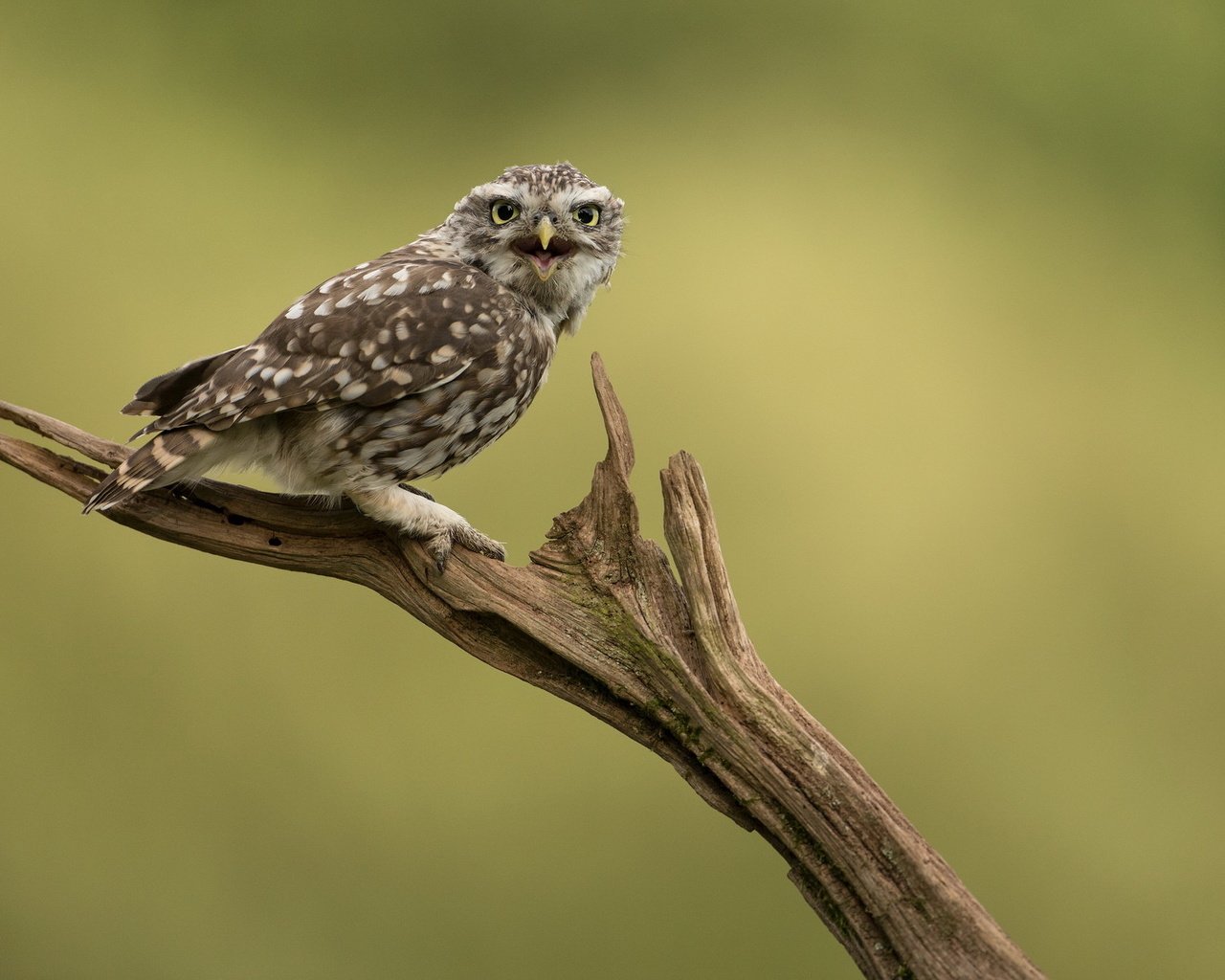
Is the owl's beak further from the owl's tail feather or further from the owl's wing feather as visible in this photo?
the owl's tail feather

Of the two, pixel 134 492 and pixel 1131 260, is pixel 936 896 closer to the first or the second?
pixel 134 492

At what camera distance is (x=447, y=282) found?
8.36 feet

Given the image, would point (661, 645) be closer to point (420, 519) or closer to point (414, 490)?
point (420, 519)

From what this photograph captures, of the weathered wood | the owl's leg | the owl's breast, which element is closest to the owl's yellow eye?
the owl's breast

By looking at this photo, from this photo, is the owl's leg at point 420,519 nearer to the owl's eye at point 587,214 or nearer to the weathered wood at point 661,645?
the weathered wood at point 661,645

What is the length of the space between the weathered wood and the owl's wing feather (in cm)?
28

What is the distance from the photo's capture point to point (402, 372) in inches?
97.3

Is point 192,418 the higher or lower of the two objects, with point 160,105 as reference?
lower

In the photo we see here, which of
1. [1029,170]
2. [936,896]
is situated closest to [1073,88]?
[1029,170]

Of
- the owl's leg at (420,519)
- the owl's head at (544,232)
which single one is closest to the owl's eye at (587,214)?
the owl's head at (544,232)

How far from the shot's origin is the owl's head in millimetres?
2580

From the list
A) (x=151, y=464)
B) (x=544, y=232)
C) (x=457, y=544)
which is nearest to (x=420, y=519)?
(x=457, y=544)

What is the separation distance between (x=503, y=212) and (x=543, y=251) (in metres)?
0.11

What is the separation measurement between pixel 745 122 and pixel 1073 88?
104cm
